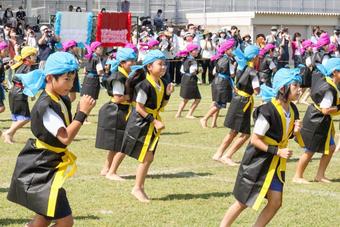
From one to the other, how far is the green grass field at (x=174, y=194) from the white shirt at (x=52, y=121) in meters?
1.88

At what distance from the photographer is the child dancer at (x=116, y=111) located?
997 cm

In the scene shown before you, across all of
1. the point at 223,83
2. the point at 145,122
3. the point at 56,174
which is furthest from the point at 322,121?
the point at 223,83

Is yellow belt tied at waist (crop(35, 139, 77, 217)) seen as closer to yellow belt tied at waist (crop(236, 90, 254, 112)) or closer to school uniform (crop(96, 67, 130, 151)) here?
school uniform (crop(96, 67, 130, 151))

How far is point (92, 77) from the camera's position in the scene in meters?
16.2

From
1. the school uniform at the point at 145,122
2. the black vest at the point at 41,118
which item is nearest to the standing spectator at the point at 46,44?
the school uniform at the point at 145,122

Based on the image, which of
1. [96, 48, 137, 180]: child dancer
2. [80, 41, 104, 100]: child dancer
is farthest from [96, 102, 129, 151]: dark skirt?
[80, 41, 104, 100]: child dancer

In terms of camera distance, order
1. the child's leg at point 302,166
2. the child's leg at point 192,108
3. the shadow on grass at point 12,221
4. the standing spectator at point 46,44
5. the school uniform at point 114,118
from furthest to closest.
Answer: the standing spectator at point 46,44
the child's leg at point 192,108
the school uniform at point 114,118
the child's leg at point 302,166
the shadow on grass at point 12,221

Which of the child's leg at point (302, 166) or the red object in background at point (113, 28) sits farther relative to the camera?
the red object in background at point (113, 28)

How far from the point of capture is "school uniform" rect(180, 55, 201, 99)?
17.1 meters

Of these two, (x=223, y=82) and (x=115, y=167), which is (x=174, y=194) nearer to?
(x=115, y=167)

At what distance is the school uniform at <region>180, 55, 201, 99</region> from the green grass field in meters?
4.27

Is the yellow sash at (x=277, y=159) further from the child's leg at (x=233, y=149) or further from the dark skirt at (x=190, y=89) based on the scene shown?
the dark skirt at (x=190, y=89)

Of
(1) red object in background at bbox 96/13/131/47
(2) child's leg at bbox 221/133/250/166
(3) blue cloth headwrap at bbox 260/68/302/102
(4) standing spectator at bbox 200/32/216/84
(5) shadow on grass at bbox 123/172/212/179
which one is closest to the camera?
(3) blue cloth headwrap at bbox 260/68/302/102

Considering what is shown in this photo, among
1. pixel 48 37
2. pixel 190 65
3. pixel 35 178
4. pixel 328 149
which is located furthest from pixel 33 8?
pixel 35 178
